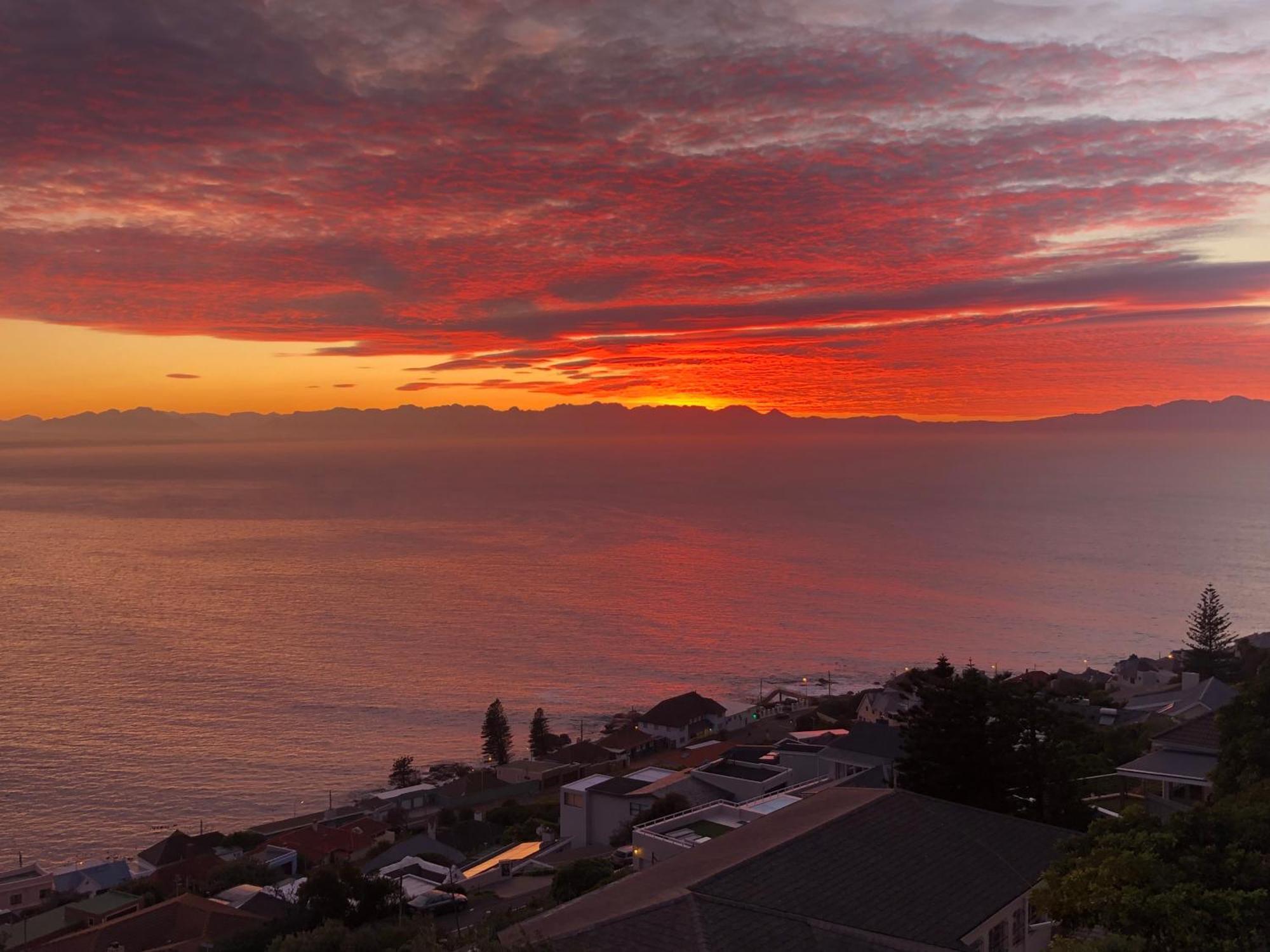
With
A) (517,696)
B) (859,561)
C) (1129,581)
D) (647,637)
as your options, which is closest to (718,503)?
(859,561)

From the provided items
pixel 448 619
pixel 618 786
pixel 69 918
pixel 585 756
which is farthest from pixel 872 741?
pixel 448 619

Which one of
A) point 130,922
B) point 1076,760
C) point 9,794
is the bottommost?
point 9,794

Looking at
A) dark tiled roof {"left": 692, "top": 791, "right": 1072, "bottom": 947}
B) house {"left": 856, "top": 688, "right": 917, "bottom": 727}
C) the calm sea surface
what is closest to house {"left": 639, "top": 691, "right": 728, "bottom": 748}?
the calm sea surface

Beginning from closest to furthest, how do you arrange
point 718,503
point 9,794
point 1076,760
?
1. point 1076,760
2. point 9,794
3. point 718,503

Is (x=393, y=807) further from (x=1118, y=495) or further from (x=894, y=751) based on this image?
(x=1118, y=495)

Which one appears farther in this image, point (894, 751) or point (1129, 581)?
point (1129, 581)

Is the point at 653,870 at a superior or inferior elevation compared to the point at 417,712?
superior

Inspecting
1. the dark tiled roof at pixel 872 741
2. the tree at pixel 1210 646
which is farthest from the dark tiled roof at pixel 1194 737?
the tree at pixel 1210 646

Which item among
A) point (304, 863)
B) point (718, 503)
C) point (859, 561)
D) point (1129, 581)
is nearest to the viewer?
point (304, 863)
